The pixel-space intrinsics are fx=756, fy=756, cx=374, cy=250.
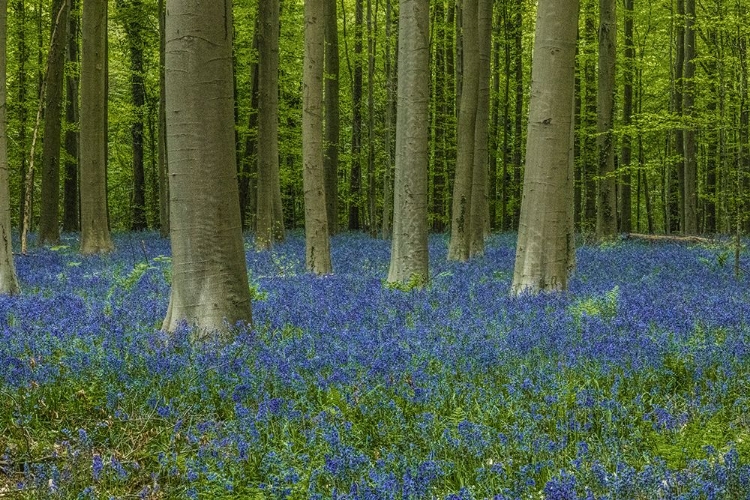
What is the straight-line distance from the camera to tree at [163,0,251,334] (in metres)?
7.16

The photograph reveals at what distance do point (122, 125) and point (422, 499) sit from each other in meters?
40.1

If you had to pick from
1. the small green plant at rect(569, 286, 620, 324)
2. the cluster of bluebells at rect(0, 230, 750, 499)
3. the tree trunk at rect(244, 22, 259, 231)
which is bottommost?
the cluster of bluebells at rect(0, 230, 750, 499)

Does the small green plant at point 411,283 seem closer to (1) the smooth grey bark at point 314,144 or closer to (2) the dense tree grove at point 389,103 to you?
(1) the smooth grey bark at point 314,144

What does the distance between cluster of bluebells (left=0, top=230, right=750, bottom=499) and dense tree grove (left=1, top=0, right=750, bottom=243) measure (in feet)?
29.9

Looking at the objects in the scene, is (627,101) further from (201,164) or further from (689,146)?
(201,164)

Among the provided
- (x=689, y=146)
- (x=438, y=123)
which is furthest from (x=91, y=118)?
(x=438, y=123)

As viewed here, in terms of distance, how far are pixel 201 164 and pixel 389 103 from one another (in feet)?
57.1

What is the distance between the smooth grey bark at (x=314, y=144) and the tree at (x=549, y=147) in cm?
463

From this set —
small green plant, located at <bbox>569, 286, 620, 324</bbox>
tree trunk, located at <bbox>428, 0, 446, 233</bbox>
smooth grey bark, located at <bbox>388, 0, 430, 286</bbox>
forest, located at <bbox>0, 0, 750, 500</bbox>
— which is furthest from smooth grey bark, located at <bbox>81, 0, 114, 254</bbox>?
tree trunk, located at <bbox>428, 0, 446, 233</bbox>

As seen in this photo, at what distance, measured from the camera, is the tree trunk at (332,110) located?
2811 cm

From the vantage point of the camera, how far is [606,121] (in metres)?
21.7

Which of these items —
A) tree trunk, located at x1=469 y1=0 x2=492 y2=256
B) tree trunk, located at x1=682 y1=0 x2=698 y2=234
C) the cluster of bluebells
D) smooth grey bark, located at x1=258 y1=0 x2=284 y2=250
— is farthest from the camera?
tree trunk, located at x1=682 y1=0 x2=698 y2=234

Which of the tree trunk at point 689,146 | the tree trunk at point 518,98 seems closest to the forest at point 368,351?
the tree trunk at point 689,146

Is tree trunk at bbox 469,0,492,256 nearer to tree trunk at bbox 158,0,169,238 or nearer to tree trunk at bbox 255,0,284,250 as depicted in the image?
tree trunk at bbox 255,0,284,250
